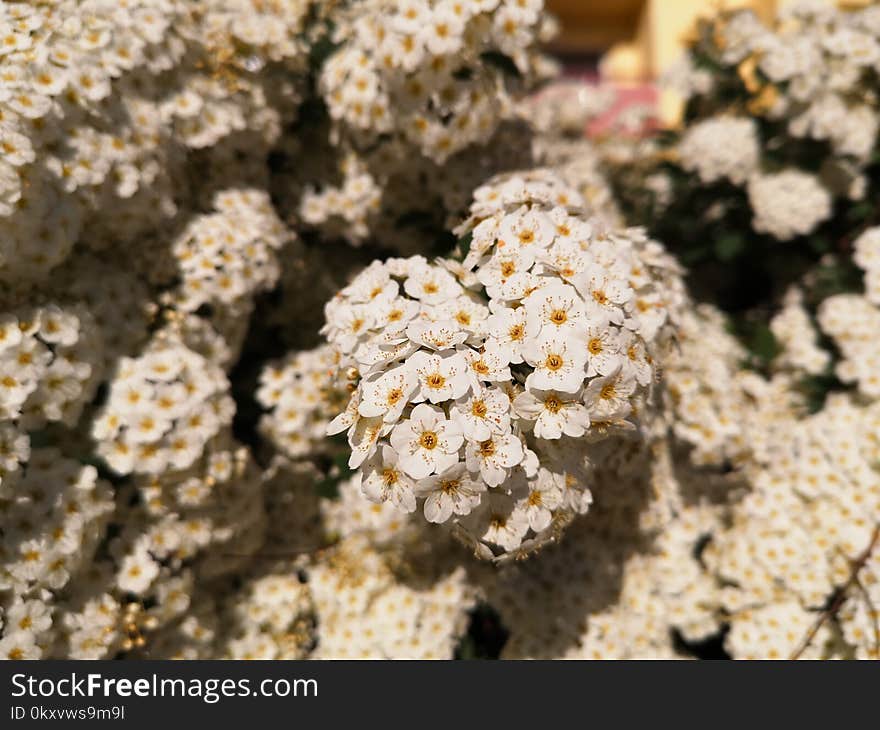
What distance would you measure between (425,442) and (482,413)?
0.49 ft

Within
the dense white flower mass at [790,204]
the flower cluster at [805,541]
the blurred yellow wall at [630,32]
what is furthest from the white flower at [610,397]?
the blurred yellow wall at [630,32]

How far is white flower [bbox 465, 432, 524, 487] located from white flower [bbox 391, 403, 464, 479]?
0.16 ft

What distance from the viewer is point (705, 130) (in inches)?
136

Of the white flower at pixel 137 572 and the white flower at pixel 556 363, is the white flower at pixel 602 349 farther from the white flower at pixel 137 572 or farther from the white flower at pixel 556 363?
the white flower at pixel 137 572

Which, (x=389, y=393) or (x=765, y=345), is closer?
(x=389, y=393)

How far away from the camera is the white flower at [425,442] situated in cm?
151

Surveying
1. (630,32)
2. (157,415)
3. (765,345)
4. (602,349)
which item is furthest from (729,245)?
(630,32)

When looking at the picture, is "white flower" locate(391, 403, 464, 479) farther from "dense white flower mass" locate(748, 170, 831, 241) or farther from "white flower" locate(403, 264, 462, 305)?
"dense white flower mass" locate(748, 170, 831, 241)

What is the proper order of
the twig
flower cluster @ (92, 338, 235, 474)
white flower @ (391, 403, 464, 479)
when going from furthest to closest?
1. the twig
2. flower cluster @ (92, 338, 235, 474)
3. white flower @ (391, 403, 464, 479)

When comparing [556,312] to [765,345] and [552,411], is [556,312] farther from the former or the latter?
[765,345]

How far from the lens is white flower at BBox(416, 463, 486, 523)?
1.57 m

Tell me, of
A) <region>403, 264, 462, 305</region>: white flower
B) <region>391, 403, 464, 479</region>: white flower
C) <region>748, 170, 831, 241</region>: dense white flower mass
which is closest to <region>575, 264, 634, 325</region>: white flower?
<region>403, 264, 462, 305</region>: white flower

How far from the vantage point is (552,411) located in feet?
5.30

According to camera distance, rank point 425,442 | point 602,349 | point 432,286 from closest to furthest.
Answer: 1. point 425,442
2. point 602,349
3. point 432,286
